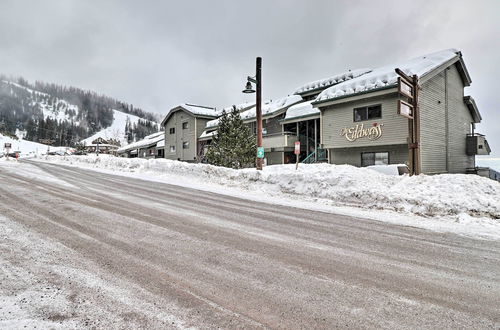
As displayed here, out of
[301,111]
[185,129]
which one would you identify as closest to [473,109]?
[301,111]

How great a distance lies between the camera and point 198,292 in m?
2.89

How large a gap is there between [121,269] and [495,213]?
8.85 m

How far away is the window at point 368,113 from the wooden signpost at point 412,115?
4791 millimetres

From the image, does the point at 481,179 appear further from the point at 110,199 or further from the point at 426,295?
the point at 110,199

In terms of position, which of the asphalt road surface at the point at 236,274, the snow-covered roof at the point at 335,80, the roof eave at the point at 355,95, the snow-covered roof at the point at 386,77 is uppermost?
the snow-covered roof at the point at 335,80

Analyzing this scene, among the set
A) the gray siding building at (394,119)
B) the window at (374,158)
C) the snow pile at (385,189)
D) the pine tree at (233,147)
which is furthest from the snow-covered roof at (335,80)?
the snow pile at (385,189)

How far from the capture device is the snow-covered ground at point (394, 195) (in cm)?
691

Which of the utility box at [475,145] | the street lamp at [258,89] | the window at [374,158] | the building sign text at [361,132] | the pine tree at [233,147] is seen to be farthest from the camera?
the utility box at [475,145]

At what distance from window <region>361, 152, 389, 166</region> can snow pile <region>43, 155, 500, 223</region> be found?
7976mm

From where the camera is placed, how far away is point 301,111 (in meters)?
Answer: 23.3

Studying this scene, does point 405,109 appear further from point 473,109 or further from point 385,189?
point 473,109

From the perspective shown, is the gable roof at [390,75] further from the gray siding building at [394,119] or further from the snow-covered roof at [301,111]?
the snow-covered roof at [301,111]

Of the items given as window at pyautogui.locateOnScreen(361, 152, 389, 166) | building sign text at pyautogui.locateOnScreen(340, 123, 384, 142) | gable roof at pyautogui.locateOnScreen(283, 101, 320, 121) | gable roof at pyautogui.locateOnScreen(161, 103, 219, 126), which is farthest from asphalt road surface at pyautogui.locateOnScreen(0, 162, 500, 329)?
gable roof at pyautogui.locateOnScreen(161, 103, 219, 126)

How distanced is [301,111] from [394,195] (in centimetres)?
1578
